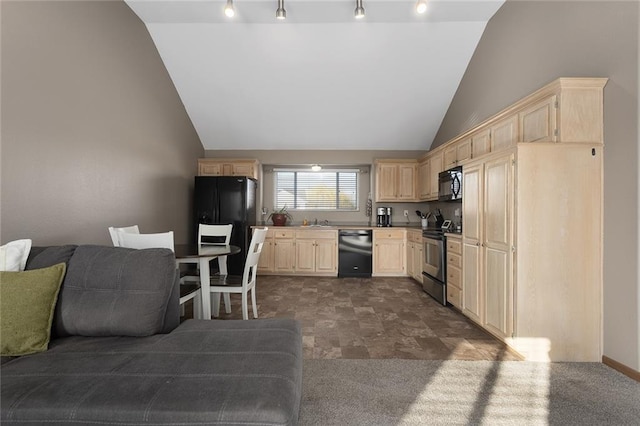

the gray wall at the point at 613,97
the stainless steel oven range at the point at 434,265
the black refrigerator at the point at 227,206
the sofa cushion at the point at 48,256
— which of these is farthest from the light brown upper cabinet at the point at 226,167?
the gray wall at the point at 613,97

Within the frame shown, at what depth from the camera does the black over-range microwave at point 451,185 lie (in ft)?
12.8

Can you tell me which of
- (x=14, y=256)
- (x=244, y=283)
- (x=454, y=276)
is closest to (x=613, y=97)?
(x=454, y=276)

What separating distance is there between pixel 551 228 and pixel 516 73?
1899mm

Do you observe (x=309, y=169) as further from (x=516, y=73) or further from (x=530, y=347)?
(x=530, y=347)

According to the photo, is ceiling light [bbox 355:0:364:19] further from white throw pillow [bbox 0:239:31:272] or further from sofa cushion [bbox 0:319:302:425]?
white throw pillow [bbox 0:239:31:272]

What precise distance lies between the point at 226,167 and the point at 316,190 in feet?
6.05

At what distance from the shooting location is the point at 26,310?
1.40m

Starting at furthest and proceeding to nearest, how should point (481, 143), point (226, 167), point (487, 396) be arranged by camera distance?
point (226, 167)
point (481, 143)
point (487, 396)

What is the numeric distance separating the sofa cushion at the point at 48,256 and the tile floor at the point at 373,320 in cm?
175

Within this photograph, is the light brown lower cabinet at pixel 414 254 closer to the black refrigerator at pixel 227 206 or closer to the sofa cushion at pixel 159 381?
the black refrigerator at pixel 227 206

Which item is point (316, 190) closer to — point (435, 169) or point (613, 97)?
point (435, 169)

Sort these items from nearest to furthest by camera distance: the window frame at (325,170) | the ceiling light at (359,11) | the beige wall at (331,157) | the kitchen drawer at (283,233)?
the ceiling light at (359,11) → the kitchen drawer at (283,233) → the beige wall at (331,157) → the window frame at (325,170)

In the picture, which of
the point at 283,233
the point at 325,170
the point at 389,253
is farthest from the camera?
the point at 325,170

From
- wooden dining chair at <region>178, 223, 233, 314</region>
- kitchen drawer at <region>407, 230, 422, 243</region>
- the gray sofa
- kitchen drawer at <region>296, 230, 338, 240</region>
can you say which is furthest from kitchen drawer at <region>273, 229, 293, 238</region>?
the gray sofa
